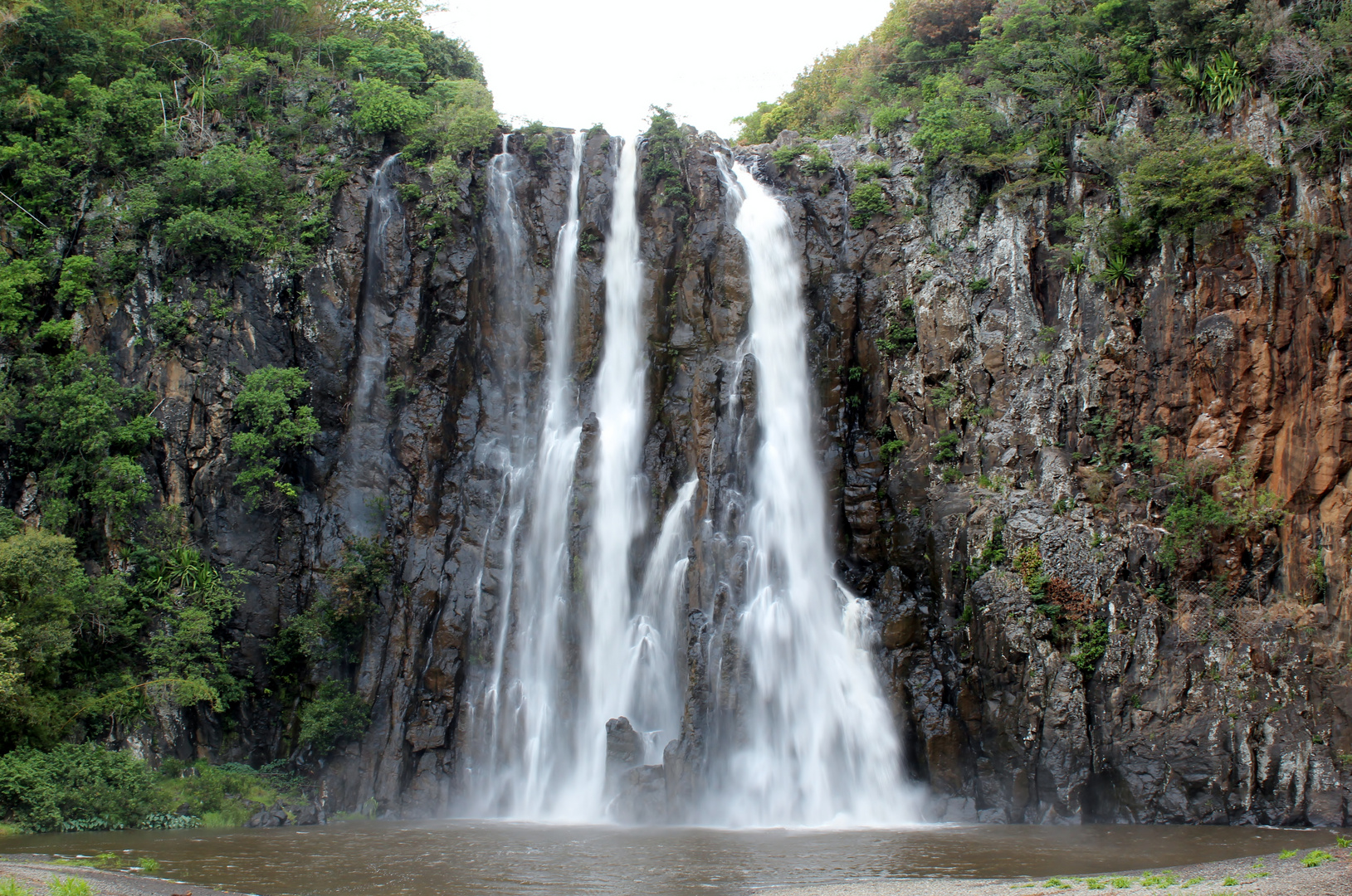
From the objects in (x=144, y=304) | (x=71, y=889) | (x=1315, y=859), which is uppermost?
(x=144, y=304)

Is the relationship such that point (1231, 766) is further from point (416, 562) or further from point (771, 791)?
point (416, 562)

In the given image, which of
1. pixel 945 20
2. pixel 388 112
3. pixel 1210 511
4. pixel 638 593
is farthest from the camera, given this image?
pixel 945 20

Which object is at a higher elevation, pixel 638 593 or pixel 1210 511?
pixel 1210 511

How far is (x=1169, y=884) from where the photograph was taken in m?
11.0

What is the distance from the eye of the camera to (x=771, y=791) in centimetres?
1998

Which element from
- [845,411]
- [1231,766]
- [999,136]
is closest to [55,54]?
[845,411]

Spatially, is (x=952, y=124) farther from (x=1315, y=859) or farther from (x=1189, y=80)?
(x=1315, y=859)

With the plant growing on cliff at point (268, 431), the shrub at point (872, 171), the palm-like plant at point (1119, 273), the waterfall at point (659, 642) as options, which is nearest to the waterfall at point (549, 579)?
the waterfall at point (659, 642)

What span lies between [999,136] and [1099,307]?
281 inches

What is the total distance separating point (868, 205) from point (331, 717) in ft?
68.0

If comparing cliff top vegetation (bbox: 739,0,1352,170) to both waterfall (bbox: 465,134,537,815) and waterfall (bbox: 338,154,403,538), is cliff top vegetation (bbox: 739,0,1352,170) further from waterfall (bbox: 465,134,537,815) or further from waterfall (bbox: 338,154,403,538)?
waterfall (bbox: 338,154,403,538)

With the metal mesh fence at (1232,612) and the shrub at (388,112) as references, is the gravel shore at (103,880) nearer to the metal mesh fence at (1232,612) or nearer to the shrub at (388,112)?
the metal mesh fence at (1232,612)

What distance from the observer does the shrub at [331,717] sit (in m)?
22.2

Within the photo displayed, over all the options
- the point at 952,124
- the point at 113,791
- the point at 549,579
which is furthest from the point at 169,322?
the point at 952,124
